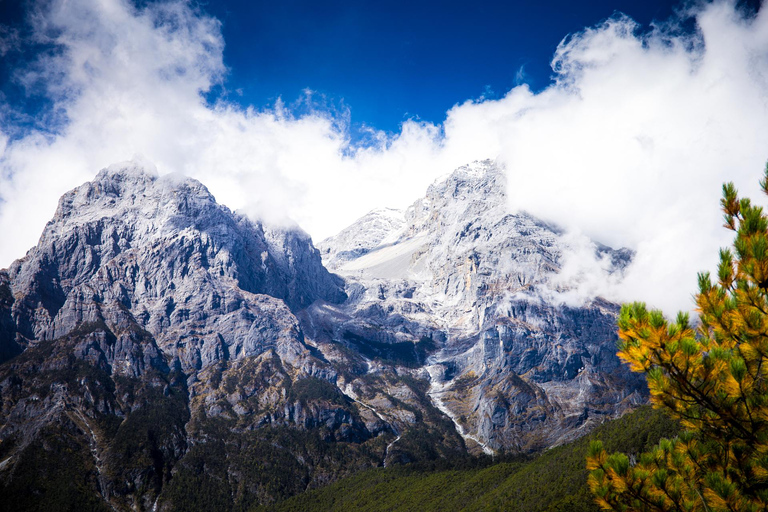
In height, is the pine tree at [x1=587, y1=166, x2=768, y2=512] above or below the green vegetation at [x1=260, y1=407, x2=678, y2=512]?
above

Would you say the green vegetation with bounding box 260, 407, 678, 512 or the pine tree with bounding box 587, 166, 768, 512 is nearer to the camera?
the pine tree with bounding box 587, 166, 768, 512

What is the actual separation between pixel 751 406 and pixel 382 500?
689 feet

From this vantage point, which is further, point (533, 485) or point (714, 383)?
point (533, 485)

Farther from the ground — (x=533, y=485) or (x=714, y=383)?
(x=714, y=383)

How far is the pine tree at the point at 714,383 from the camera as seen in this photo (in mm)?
9914

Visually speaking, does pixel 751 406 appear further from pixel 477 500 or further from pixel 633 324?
pixel 477 500

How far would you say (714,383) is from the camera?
10109 mm

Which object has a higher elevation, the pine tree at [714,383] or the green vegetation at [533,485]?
the pine tree at [714,383]

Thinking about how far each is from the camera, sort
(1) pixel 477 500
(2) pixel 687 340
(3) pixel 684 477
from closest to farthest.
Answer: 1. (2) pixel 687 340
2. (3) pixel 684 477
3. (1) pixel 477 500

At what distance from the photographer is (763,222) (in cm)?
1025

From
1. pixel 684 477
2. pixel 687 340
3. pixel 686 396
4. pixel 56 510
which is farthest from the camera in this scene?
pixel 56 510

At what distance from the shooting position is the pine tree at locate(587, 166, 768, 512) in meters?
9.91

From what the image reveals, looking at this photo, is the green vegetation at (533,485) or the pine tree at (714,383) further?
the green vegetation at (533,485)

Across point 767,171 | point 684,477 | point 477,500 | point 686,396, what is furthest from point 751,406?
point 477,500
